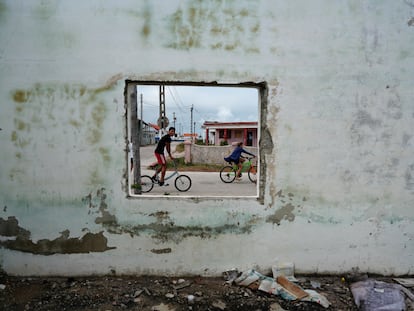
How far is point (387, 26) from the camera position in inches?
121

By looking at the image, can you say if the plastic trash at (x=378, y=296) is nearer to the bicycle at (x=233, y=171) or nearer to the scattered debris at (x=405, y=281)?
the scattered debris at (x=405, y=281)

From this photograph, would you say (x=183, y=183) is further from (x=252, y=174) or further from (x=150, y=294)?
(x=150, y=294)

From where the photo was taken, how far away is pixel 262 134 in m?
3.16

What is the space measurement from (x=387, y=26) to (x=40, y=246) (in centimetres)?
440

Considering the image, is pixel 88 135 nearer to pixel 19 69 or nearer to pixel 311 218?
pixel 19 69

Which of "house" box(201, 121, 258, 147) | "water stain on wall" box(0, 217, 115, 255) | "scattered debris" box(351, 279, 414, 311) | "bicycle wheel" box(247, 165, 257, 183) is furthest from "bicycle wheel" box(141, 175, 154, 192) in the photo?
"house" box(201, 121, 258, 147)

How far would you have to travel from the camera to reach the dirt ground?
2789 mm

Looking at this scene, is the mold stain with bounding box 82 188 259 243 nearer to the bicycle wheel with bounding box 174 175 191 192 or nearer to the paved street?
the paved street

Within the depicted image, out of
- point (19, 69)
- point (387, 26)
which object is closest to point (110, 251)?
point (19, 69)

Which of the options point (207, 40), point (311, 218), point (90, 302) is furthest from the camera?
point (311, 218)

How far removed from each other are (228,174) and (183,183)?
2.57 m

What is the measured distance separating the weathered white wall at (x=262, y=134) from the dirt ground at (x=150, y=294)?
128mm

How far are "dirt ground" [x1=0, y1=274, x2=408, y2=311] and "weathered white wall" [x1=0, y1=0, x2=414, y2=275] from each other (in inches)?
5.0

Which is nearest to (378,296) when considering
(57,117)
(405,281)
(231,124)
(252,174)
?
(405,281)
